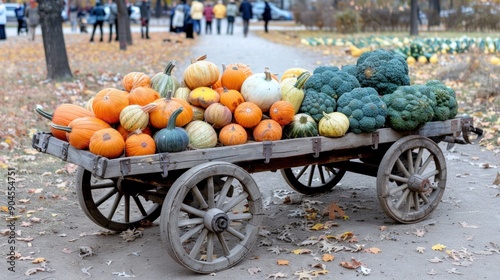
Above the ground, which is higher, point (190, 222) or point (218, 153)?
point (218, 153)

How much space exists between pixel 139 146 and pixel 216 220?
786 millimetres

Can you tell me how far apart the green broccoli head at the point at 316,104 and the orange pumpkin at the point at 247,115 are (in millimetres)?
498

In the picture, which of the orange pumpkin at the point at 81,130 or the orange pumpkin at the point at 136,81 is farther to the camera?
the orange pumpkin at the point at 136,81

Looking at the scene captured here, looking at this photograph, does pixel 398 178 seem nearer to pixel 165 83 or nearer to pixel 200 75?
pixel 200 75

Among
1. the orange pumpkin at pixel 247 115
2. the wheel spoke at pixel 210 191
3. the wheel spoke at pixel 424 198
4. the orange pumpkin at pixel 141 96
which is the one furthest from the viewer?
the wheel spoke at pixel 424 198

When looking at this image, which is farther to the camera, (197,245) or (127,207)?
(127,207)

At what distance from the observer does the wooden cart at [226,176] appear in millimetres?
4719

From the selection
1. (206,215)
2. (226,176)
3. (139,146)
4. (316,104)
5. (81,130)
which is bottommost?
(206,215)

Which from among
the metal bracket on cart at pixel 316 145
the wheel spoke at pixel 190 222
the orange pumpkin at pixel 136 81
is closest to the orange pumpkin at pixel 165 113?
the orange pumpkin at pixel 136 81

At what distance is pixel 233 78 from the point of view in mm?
5598

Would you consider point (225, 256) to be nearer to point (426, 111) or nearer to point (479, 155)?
point (426, 111)

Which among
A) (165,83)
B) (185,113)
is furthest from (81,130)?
(165,83)

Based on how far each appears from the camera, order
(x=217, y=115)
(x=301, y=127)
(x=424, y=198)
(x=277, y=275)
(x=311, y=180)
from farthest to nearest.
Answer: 1. (x=311, y=180)
2. (x=424, y=198)
3. (x=301, y=127)
4. (x=217, y=115)
5. (x=277, y=275)

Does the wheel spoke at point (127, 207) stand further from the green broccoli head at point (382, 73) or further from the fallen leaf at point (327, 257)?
the green broccoli head at point (382, 73)
